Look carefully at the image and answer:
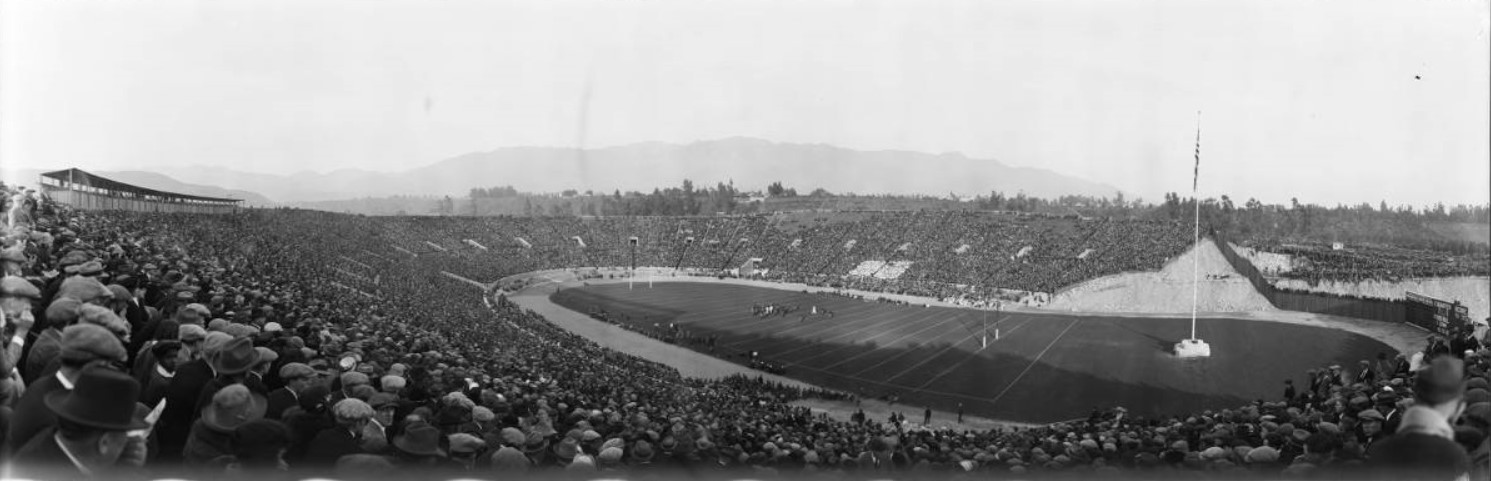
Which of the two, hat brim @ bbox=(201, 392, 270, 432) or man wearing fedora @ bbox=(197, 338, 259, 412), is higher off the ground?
man wearing fedora @ bbox=(197, 338, 259, 412)

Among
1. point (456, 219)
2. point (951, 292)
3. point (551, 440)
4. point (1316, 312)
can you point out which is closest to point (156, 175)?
point (551, 440)

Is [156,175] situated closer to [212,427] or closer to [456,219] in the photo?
[212,427]

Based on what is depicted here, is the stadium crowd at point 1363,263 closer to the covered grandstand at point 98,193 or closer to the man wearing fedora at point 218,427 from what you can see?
the man wearing fedora at point 218,427

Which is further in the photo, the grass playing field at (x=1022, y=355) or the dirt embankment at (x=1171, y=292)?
the dirt embankment at (x=1171, y=292)

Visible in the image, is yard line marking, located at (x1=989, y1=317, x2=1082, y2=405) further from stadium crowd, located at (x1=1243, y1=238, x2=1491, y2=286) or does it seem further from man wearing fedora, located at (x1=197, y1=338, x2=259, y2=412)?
man wearing fedora, located at (x1=197, y1=338, x2=259, y2=412)

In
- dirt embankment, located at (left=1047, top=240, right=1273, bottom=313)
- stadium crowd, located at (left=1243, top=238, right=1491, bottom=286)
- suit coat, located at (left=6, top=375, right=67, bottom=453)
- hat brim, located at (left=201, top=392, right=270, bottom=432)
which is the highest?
stadium crowd, located at (left=1243, top=238, right=1491, bottom=286)

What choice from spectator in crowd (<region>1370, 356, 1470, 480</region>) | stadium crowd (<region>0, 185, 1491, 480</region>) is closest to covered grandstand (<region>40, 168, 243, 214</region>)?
stadium crowd (<region>0, 185, 1491, 480</region>)

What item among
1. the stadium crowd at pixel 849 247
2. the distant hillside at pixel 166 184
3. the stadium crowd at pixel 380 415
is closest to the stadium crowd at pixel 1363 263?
the stadium crowd at pixel 849 247
